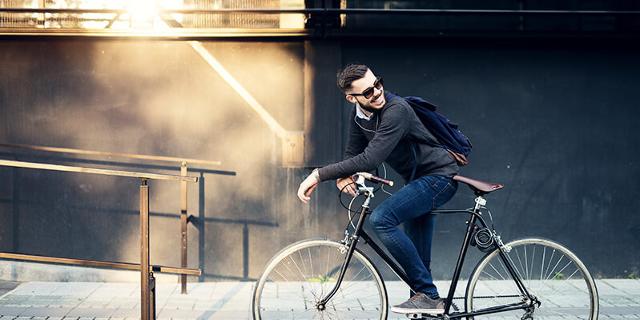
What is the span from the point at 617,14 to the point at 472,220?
9.83ft

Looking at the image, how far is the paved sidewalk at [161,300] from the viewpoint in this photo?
19.7 ft

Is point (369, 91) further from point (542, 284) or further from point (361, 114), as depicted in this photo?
point (542, 284)

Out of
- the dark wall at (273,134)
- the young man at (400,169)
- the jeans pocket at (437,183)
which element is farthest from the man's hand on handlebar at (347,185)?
the dark wall at (273,134)

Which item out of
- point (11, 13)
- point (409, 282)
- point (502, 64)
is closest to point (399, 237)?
point (409, 282)

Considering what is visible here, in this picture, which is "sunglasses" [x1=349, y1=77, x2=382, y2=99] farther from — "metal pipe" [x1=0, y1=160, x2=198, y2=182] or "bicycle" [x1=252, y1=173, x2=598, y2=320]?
"metal pipe" [x1=0, y1=160, x2=198, y2=182]

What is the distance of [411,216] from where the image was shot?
16.0 ft

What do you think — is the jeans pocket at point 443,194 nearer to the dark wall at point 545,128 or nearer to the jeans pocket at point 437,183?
the jeans pocket at point 437,183

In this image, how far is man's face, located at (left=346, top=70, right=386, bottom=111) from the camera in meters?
4.82

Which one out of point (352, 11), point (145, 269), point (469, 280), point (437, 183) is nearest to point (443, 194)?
point (437, 183)

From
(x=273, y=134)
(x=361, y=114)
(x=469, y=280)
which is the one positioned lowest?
(x=469, y=280)

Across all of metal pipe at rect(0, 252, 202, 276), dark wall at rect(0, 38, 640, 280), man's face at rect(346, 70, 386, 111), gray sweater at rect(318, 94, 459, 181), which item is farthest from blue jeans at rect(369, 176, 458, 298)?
dark wall at rect(0, 38, 640, 280)

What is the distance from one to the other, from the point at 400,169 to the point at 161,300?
247 cm

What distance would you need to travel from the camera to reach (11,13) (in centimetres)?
700

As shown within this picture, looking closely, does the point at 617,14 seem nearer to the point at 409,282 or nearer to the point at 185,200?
the point at 409,282
